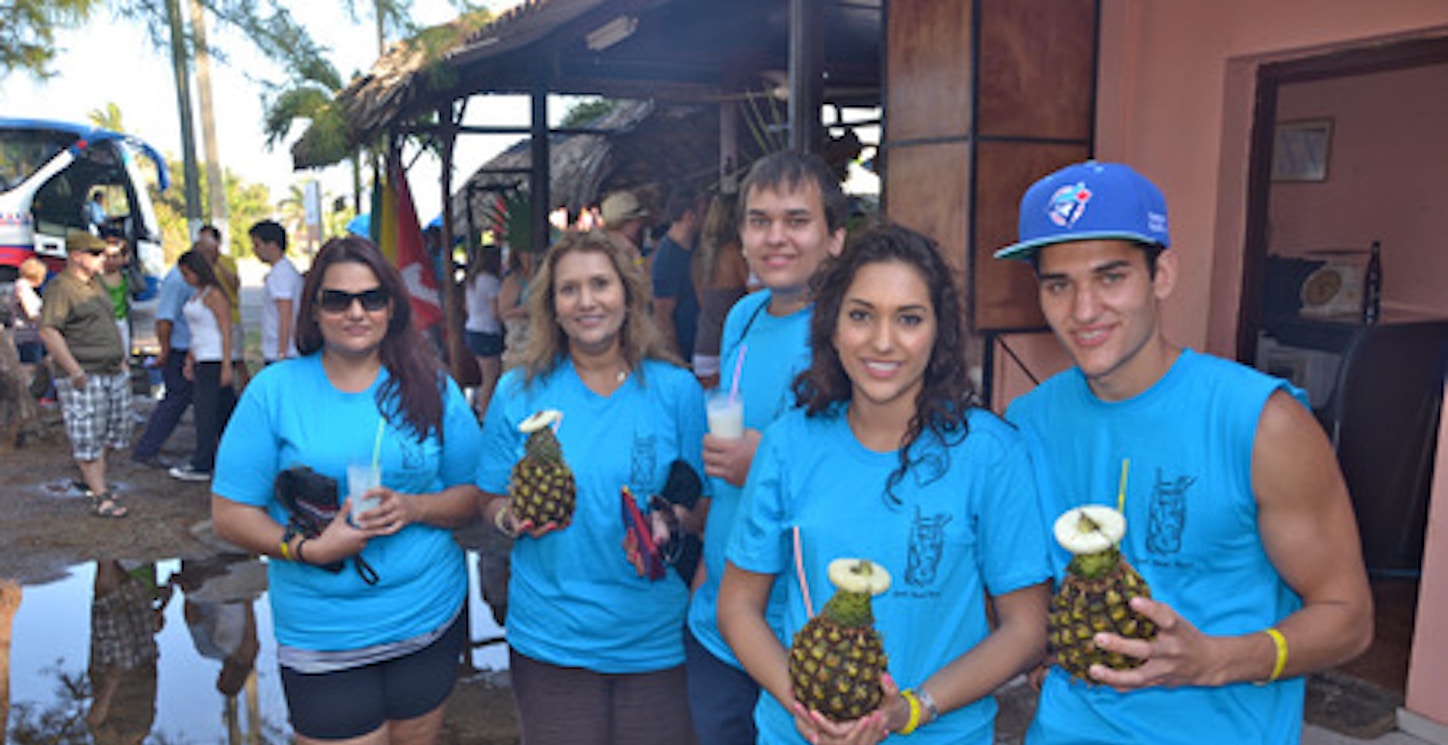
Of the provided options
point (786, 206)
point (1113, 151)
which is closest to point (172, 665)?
point (786, 206)

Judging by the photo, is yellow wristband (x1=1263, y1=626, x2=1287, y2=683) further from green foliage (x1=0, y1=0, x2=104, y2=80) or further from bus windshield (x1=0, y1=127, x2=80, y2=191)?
bus windshield (x1=0, y1=127, x2=80, y2=191)

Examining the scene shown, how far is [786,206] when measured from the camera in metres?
2.49

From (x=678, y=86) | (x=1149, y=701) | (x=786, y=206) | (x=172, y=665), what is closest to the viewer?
(x=1149, y=701)

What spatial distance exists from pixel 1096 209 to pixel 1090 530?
0.59 meters

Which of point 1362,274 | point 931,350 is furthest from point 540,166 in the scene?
point 931,350

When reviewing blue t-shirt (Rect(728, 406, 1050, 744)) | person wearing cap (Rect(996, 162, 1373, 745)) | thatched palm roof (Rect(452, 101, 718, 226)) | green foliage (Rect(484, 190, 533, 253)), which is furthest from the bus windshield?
person wearing cap (Rect(996, 162, 1373, 745))

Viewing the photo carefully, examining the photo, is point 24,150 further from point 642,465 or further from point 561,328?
point 642,465

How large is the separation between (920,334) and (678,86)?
363 inches

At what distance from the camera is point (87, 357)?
7.21m

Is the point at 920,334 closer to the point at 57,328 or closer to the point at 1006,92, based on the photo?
the point at 1006,92

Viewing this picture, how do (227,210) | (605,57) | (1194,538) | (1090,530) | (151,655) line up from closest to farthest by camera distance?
(1090,530) → (1194,538) → (151,655) → (605,57) → (227,210)

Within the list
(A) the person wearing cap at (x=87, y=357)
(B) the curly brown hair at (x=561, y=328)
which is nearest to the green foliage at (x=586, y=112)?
(A) the person wearing cap at (x=87, y=357)

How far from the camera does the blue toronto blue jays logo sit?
180 cm

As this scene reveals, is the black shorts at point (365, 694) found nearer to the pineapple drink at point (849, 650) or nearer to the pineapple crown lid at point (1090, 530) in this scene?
the pineapple drink at point (849, 650)
